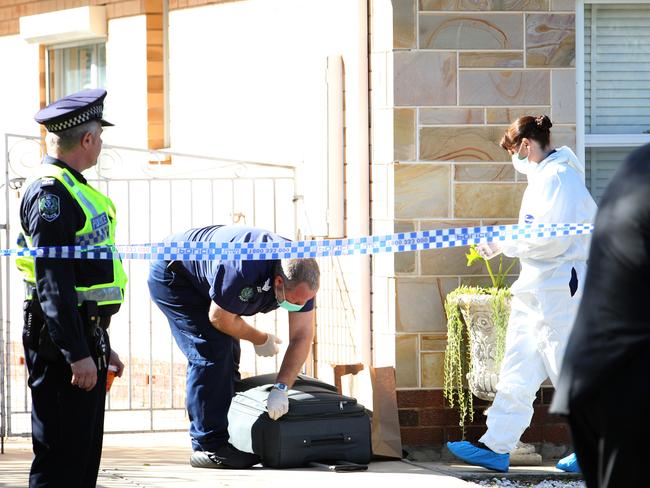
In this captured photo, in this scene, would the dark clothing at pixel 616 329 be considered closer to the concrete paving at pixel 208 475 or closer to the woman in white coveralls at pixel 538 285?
the concrete paving at pixel 208 475

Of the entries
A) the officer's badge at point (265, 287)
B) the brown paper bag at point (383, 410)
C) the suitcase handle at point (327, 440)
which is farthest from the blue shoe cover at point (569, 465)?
the officer's badge at point (265, 287)

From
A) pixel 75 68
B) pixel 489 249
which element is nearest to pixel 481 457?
pixel 489 249

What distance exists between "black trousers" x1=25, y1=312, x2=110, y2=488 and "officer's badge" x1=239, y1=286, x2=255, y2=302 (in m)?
1.85

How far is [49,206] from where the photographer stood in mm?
4422

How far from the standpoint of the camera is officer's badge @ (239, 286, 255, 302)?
20.5ft

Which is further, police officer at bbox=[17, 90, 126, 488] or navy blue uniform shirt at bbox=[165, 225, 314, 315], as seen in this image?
navy blue uniform shirt at bbox=[165, 225, 314, 315]

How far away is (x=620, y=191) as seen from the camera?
2.71 m

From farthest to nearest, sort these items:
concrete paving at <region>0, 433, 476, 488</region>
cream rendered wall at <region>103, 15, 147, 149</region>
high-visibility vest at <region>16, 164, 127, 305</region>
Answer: cream rendered wall at <region>103, 15, 147, 149</region> < concrete paving at <region>0, 433, 476, 488</region> < high-visibility vest at <region>16, 164, 127, 305</region>

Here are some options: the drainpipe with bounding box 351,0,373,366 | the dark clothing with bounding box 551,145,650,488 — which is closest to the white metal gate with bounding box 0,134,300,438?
the drainpipe with bounding box 351,0,373,366

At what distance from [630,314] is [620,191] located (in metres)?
0.26

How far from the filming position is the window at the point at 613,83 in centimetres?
747

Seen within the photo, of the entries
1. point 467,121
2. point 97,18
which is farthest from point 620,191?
point 97,18

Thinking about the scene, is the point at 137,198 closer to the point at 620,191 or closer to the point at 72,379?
the point at 72,379

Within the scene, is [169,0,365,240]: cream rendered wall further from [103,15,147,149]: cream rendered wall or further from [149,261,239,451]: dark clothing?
[149,261,239,451]: dark clothing
